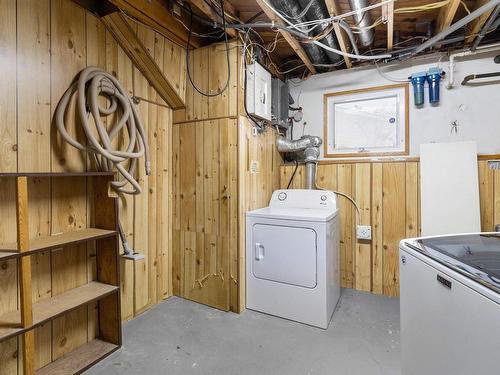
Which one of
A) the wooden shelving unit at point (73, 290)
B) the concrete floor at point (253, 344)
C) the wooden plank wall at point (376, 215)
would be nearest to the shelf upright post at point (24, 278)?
the wooden shelving unit at point (73, 290)

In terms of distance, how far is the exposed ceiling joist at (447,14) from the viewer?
1.77 meters

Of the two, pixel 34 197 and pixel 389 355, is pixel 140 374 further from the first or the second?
pixel 389 355

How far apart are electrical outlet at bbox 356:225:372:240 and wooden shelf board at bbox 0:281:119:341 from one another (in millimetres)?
2171

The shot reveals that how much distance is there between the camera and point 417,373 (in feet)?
3.78

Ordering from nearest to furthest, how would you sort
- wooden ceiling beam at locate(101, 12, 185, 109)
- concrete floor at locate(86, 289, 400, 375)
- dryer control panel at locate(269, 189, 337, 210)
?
concrete floor at locate(86, 289, 400, 375) < wooden ceiling beam at locate(101, 12, 185, 109) < dryer control panel at locate(269, 189, 337, 210)

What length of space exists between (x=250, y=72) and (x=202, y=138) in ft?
2.34

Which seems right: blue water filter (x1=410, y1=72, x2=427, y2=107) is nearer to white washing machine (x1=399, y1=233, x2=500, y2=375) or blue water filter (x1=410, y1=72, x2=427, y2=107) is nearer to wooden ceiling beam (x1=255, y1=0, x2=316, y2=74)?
wooden ceiling beam (x1=255, y1=0, x2=316, y2=74)

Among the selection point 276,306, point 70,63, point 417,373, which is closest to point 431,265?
point 417,373

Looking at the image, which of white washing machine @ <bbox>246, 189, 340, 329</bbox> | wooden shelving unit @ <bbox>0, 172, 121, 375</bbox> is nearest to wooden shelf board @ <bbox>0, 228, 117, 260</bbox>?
wooden shelving unit @ <bbox>0, 172, 121, 375</bbox>

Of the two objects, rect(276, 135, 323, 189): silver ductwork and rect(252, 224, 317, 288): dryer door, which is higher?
rect(276, 135, 323, 189): silver ductwork

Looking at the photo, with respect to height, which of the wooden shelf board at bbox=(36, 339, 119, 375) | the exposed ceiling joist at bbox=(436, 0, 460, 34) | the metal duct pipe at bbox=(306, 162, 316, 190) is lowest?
the wooden shelf board at bbox=(36, 339, 119, 375)

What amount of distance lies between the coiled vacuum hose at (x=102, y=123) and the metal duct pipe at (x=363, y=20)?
170cm

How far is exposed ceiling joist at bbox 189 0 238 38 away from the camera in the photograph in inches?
71.1

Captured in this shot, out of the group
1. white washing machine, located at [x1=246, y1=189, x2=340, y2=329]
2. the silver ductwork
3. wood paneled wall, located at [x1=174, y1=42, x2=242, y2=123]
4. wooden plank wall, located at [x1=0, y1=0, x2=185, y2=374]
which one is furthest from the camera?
the silver ductwork
